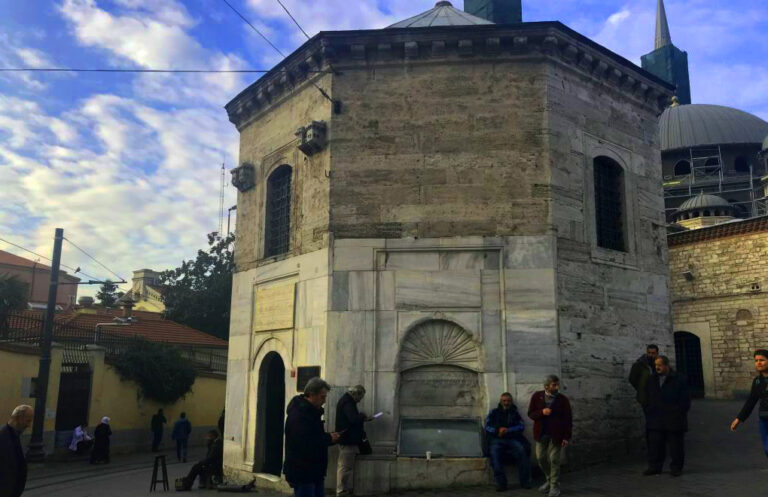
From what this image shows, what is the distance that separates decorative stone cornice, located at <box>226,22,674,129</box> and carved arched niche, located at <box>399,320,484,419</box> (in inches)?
182

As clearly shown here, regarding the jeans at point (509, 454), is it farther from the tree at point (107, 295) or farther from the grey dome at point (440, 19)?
the tree at point (107, 295)

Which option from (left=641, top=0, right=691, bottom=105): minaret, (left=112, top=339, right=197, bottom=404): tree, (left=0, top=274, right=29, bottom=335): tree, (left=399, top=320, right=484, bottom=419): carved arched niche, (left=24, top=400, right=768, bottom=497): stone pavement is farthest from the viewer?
(left=641, top=0, right=691, bottom=105): minaret

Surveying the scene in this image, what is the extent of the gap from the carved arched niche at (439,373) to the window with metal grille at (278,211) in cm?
370

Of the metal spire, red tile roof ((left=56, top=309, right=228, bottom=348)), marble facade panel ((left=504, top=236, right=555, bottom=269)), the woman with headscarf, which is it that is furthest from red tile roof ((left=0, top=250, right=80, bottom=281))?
the metal spire

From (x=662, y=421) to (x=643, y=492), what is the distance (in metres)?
1.12

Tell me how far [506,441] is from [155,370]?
16.1 metres

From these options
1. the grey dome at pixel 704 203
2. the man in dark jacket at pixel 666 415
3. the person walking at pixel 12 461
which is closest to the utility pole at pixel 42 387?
the person walking at pixel 12 461

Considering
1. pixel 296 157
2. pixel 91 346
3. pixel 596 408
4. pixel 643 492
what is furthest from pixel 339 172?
pixel 91 346

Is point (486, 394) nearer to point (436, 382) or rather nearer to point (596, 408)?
point (436, 382)

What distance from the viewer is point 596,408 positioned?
1002 centimetres

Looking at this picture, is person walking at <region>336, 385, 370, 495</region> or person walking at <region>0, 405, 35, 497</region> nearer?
person walking at <region>0, 405, 35, 497</region>

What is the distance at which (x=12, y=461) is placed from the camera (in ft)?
18.5

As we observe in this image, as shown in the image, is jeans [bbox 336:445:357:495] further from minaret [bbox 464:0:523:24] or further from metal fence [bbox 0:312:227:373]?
metal fence [bbox 0:312:227:373]

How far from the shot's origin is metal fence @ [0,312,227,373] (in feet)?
58.5
